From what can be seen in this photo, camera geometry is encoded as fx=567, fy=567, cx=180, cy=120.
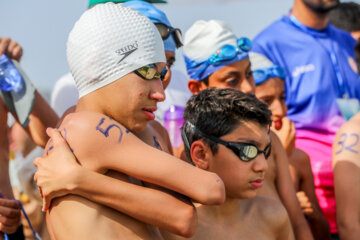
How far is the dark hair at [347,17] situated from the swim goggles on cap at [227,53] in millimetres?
3408

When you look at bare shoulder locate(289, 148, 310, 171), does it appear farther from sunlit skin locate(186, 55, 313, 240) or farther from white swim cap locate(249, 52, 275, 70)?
white swim cap locate(249, 52, 275, 70)

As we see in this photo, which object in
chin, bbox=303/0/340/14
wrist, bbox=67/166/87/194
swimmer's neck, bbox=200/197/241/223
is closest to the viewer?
wrist, bbox=67/166/87/194

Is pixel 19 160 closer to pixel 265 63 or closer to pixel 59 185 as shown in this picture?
pixel 265 63

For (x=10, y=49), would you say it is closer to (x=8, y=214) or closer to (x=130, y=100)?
(x=8, y=214)

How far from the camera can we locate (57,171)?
2.40 meters

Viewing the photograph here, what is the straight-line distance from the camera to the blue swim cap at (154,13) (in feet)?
12.1

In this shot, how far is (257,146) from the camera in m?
3.02

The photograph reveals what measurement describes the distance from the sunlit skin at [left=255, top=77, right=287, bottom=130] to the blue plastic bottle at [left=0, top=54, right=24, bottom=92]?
1.90m

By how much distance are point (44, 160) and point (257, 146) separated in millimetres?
1136

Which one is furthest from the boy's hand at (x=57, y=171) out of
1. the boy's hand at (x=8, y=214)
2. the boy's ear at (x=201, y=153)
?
the boy's ear at (x=201, y=153)

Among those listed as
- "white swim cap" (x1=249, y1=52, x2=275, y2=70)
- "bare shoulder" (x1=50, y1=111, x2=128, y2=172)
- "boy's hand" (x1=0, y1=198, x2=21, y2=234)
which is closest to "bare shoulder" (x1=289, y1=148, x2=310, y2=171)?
"white swim cap" (x1=249, y1=52, x2=275, y2=70)

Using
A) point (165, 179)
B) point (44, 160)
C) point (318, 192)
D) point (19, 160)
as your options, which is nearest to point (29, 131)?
point (19, 160)

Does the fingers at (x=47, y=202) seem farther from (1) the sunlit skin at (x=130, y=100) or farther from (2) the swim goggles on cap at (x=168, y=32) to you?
(2) the swim goggles on cap at (x=168, y=32)

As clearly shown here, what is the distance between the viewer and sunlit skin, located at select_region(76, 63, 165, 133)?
8.13ft
